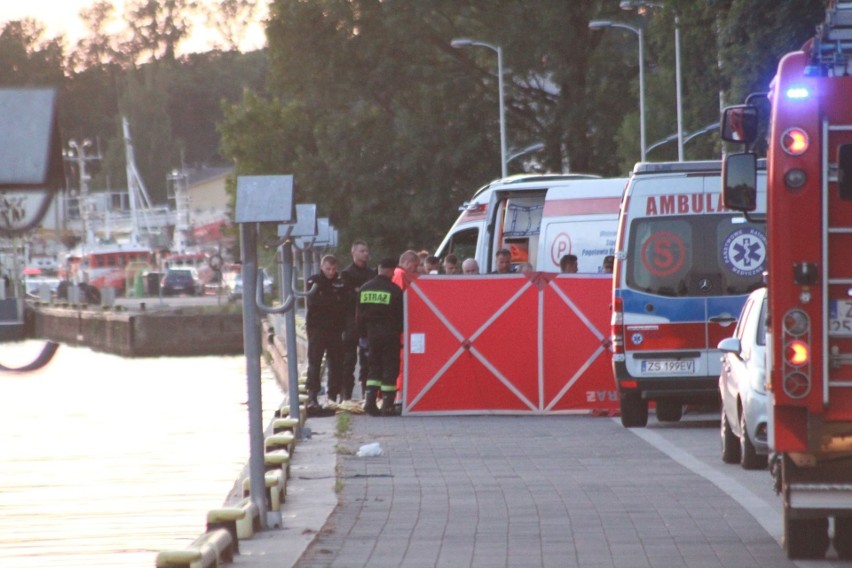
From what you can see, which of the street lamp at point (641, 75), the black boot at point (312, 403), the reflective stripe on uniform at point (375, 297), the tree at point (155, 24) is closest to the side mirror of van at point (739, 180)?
the tree at point (155, 24)

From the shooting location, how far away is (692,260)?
16.9m

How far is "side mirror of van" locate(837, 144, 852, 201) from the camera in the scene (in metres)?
7.65

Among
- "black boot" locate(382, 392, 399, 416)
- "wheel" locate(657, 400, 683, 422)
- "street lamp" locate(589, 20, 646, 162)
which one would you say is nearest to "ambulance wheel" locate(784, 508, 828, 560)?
"wheel" locate(657, 400, 683, 422)

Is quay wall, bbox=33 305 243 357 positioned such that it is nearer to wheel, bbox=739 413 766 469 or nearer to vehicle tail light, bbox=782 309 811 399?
wheel, bbox=739 413 766 469

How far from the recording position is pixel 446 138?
169 ft

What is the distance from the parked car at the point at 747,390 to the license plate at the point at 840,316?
4353 millimetres

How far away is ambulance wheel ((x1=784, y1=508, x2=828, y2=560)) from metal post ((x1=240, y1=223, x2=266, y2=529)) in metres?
3.08

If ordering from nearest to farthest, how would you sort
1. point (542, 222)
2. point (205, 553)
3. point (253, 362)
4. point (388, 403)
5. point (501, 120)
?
point (205, 553) → point (253, 362) → point (388, 403) → point (542, 222) → point (501, 120)

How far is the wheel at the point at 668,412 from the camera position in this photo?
18547 mm

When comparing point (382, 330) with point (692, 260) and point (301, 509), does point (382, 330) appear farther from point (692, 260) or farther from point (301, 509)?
point (301, 509)

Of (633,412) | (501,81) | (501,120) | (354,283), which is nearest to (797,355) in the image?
(633,412)

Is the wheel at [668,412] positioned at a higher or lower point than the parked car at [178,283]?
higher

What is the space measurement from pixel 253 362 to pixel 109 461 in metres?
13.6

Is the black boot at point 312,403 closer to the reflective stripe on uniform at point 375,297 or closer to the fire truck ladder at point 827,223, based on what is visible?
the reflective stripe on uniform at point 375,297
